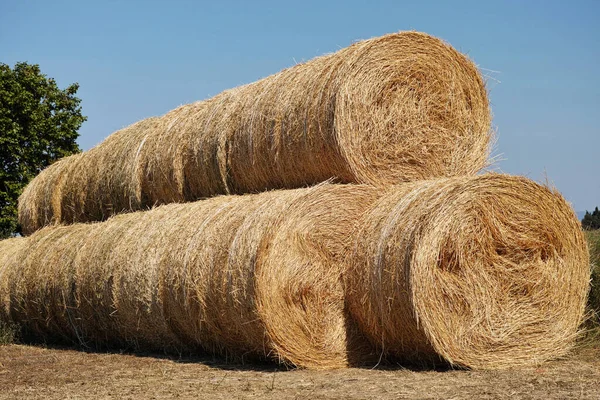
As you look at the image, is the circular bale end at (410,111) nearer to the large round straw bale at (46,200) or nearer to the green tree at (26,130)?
the large round straw bale at (46,200)

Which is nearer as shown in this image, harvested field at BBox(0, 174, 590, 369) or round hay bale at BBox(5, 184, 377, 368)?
harvested field at BBox(0, 174, 590, 369)

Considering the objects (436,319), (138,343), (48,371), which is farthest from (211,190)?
(436,319)

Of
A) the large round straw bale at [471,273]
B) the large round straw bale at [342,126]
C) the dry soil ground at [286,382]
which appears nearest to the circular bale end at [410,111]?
the large round straw bale at [342,126]

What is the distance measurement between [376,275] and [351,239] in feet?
2.28

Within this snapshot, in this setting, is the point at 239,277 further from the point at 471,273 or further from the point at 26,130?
the point at 26,130

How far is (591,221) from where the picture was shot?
13.1 meters

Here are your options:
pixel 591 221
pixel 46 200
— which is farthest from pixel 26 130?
pixel 591 221

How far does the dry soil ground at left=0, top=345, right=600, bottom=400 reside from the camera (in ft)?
20.7

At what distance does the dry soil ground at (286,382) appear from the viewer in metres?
6.32

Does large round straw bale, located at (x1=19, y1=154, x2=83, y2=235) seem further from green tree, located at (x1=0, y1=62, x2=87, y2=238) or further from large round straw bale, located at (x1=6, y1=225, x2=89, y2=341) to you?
green tree, located at (x1=0, y1=62, x2=87, y2=238)

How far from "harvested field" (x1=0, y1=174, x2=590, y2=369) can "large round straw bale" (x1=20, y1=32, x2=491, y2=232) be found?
44cm

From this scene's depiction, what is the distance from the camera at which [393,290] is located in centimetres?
744

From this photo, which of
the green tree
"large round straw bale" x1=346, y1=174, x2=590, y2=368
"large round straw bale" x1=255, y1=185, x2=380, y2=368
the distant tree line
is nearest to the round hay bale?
"large round straw bale" x1=255, y1=185, x2=380, y2=368

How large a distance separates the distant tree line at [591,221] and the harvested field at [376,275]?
306 cm
